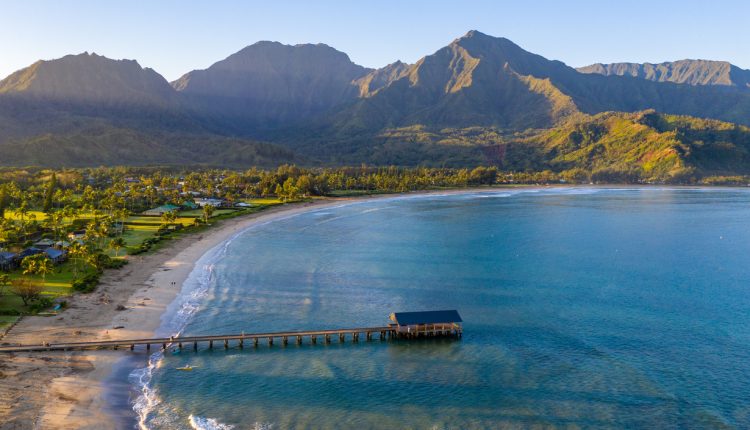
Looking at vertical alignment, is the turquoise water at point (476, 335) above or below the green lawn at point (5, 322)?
below

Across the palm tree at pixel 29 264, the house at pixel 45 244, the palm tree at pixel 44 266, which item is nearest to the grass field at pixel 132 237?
the palm tree at pixel 44 266

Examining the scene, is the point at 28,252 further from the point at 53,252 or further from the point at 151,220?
the point at 151,220

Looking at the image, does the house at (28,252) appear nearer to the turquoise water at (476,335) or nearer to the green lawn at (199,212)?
the turquoise water at (476,335)

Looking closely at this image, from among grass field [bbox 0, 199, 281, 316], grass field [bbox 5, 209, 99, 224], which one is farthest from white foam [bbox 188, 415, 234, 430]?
grass field [bbox 5, 209, 99, 224]

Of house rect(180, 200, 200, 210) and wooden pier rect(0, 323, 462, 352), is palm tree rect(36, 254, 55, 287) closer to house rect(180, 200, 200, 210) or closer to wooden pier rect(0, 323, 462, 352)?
wooden pier rect(0, 323, 462, 352)

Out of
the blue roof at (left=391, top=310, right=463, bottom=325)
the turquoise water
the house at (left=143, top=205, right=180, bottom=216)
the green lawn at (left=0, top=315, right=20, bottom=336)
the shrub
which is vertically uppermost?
the house at (left=143, top=205, right=180, bottom=216)
